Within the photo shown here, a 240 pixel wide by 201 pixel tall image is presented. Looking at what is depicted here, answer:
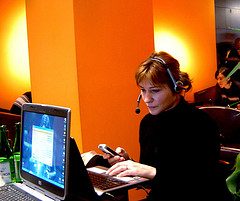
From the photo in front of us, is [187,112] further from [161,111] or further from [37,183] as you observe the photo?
[37,183]

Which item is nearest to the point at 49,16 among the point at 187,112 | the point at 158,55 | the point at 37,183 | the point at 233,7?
the point at 158,55

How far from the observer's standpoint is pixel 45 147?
156 centimetres

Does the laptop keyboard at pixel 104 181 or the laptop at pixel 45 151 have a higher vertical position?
the laptop at pixel 45 151

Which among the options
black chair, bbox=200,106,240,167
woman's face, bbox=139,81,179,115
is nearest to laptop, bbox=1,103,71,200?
woman's face, bbox=139,81,179,115

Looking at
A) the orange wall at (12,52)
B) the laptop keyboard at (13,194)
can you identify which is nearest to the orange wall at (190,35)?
the orange wall at (12,52)

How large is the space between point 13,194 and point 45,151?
1.01ft

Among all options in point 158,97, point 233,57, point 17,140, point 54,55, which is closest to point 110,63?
point 54,55

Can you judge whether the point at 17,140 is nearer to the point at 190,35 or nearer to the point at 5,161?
the point at 5,161

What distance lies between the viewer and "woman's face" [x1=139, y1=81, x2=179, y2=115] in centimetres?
223

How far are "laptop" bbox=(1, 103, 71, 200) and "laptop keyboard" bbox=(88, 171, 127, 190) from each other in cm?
21

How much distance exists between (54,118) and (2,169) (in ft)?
1.79

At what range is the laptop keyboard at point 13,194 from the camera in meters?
1.68

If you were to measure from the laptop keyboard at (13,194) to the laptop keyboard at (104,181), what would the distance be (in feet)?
0.84

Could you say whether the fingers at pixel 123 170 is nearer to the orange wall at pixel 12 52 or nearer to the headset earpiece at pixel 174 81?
the headset earpiece at pixel 174 81
